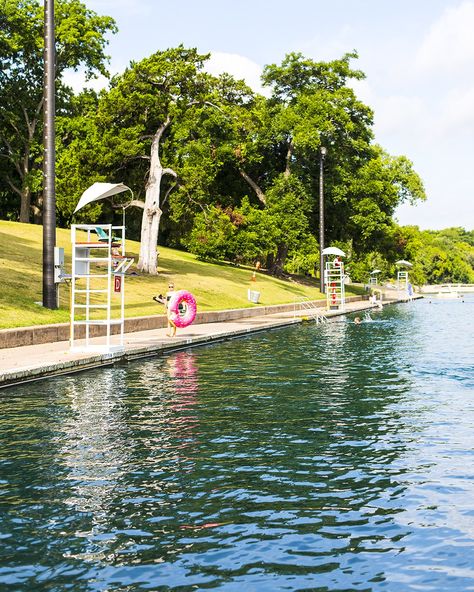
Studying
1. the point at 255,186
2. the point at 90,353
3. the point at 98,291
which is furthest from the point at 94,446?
the point at 255,186

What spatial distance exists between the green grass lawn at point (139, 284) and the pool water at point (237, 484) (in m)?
9.00

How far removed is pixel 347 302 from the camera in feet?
192

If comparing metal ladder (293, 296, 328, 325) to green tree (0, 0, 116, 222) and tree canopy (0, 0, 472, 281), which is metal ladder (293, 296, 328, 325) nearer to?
tree canopy (0, 0, 472, 281)

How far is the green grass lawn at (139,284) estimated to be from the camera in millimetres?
25109

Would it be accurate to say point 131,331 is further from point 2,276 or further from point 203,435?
point 203,435

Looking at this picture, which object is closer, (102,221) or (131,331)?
(131,331)

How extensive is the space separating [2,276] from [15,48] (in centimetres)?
3320

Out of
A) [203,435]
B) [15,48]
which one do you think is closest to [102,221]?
[15,48]

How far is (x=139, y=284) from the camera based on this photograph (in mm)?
38875

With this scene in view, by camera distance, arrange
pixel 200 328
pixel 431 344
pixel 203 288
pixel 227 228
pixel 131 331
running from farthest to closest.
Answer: pixel 227 228 < pixel 203 288 < pixel 200 328 < pixel 131 331 < pixel 431 344

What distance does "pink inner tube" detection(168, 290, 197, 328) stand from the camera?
83.1 feet

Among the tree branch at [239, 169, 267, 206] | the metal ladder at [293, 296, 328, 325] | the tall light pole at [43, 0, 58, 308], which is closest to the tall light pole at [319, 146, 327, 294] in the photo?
the metal ladder at [293, 296, 328, 325]

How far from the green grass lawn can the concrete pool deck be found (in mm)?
2384

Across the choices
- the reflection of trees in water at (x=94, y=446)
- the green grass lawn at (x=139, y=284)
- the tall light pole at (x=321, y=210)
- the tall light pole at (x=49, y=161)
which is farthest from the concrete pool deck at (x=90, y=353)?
the tall light pole at (x=321, y=210)
